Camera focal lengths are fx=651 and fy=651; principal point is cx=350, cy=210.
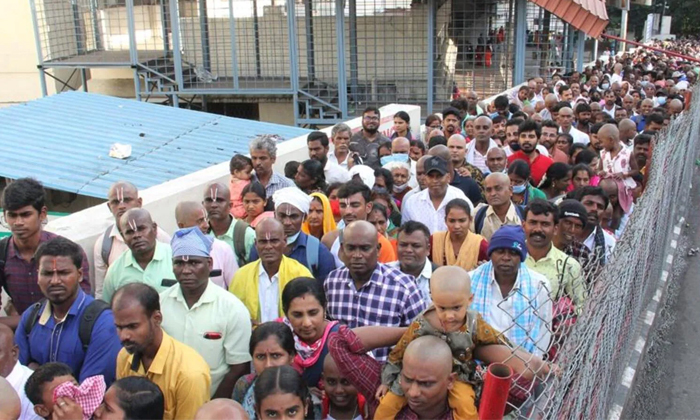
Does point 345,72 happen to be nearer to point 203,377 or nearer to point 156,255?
point 156,255

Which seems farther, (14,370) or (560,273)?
(560,273)

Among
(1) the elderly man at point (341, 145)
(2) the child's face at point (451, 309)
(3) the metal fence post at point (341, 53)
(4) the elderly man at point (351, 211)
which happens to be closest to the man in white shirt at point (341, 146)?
(1) the elderly man at point (341, 145)

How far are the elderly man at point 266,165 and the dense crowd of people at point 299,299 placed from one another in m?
0.02

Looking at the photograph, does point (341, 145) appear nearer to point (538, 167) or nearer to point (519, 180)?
point (538, 167)

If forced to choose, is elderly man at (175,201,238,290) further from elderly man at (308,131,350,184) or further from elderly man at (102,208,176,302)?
elderly man at (308,131,350,184)

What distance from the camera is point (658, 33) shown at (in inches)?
1922

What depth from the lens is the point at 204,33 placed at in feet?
47.6

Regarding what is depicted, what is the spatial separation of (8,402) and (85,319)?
642mm

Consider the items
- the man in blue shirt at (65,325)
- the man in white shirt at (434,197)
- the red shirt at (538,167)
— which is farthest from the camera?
the red shirt at (538,167)

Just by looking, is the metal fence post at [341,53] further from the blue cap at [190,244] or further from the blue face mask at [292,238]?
the blue cap at [190,244]

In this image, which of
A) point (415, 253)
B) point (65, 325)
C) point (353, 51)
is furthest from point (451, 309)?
point (353, 51)

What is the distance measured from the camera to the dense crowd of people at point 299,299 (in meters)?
2.59

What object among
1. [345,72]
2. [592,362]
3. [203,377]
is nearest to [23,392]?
[203,377]

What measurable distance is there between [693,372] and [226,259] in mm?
4401
